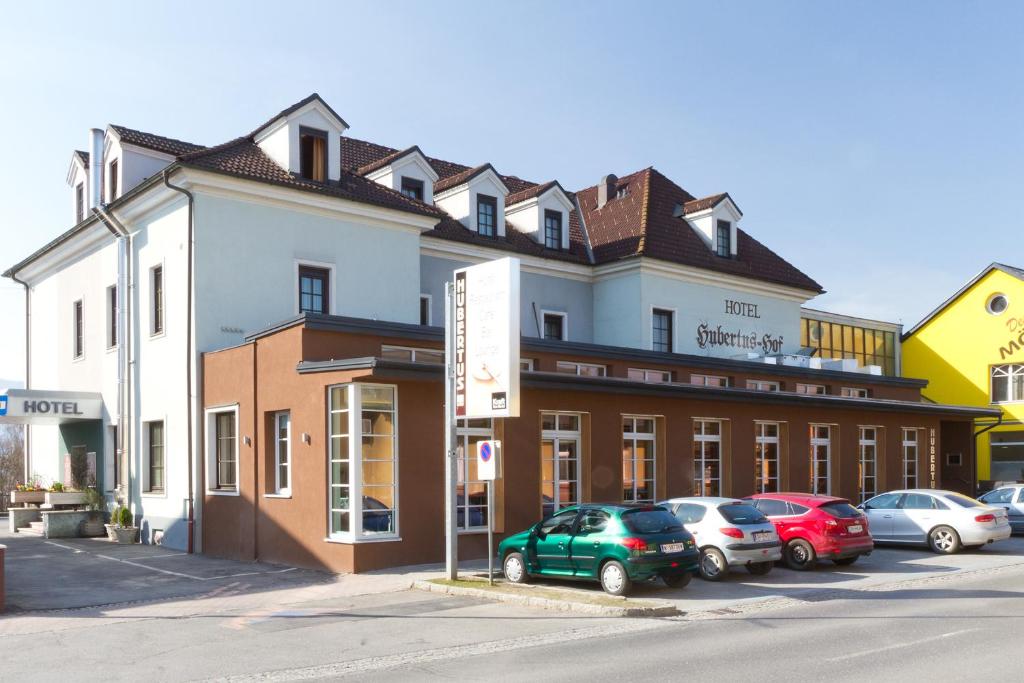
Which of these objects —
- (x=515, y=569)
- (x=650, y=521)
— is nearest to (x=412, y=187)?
(x=515, y=569)

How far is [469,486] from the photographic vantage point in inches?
816

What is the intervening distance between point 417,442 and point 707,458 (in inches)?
366

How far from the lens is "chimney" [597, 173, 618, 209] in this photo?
3619 centimetres

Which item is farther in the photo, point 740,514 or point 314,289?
point 314,289

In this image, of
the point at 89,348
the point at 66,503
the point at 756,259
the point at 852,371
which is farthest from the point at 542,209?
the point at 66,503

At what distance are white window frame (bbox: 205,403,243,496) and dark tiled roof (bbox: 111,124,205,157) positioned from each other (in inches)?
314

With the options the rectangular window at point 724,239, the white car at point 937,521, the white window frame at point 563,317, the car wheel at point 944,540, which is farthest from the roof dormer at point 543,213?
the car wheel at point 944,540

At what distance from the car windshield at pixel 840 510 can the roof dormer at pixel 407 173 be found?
14.5 metres

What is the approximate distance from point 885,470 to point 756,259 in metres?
9.11

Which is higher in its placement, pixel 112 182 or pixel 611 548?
pixel 112 182

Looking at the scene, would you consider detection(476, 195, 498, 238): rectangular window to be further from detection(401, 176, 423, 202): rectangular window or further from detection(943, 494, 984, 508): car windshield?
detection(943, 494, 984, 508): car windshield

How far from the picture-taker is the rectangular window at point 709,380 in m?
27.9

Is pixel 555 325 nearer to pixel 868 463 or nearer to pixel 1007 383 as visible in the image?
pixel 868 463

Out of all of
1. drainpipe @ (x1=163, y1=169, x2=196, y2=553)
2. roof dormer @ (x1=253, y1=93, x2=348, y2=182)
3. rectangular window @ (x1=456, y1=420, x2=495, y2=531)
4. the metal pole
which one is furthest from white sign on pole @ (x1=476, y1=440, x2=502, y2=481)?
roof dormer @ (x1=253, y1=93, x2=348, y2=182)
